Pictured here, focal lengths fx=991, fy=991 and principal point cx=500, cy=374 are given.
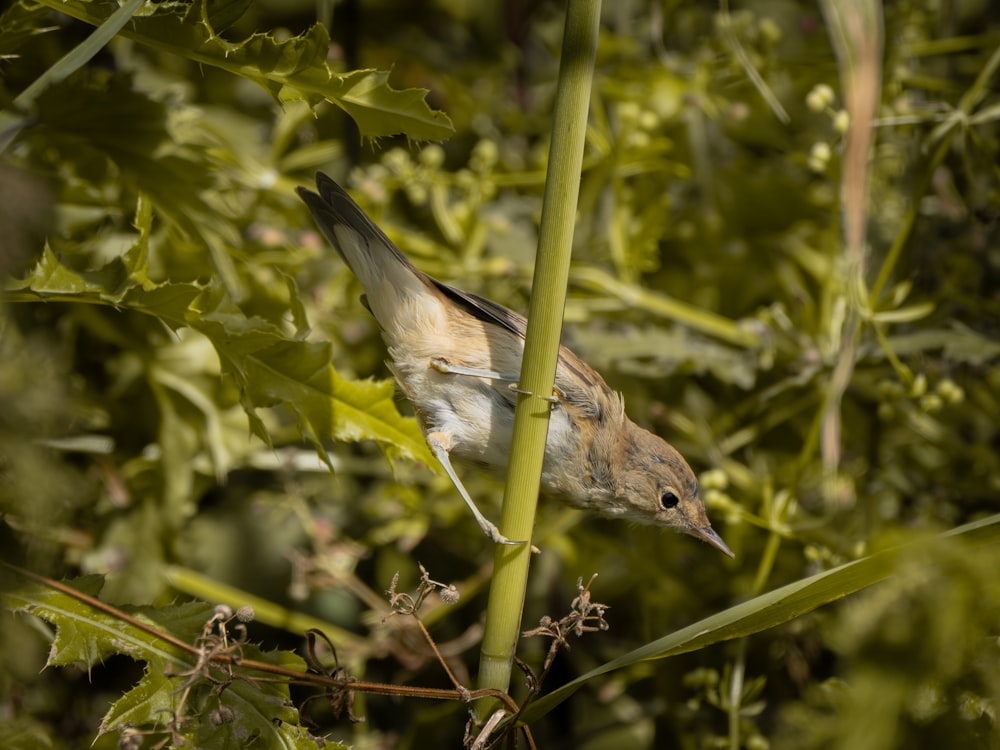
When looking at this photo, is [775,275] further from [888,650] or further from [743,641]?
[888,650]

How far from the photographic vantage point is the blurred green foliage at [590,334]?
2061 mm

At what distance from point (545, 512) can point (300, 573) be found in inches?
26.9

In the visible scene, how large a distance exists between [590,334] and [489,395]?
57cm

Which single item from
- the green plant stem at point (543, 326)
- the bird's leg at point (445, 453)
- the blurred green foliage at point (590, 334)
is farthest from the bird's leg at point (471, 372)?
the green plant stem at point (543, 326)

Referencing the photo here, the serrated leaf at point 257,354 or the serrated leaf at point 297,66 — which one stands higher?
the serrated leaf at point 297,66

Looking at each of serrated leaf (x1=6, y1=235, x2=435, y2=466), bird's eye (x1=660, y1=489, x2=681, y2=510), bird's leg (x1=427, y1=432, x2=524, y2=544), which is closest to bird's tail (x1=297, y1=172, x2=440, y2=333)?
bird's leg (x1=427, y1=432, x2=524, y2=544)

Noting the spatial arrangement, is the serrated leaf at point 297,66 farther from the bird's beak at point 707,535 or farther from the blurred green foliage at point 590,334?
the bird's beak at point 707,535

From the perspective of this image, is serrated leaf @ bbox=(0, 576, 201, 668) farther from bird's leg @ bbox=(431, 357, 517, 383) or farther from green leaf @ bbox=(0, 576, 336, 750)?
bird's leg @ bbox=(431, 357, 517, 383)

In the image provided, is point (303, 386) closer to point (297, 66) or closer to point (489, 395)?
point (297, 66)

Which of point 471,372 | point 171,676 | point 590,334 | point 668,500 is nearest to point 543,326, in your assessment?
point 171,676

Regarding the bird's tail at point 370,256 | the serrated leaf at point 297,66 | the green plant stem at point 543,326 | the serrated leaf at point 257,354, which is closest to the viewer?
the green plant stem at point 543,326

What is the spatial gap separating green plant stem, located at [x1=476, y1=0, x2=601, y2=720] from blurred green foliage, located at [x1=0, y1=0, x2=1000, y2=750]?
0.37 m

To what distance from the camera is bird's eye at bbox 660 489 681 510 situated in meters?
2.06

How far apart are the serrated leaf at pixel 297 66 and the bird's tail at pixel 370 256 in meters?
0.54
